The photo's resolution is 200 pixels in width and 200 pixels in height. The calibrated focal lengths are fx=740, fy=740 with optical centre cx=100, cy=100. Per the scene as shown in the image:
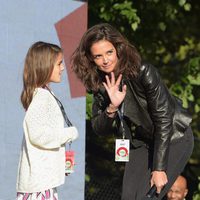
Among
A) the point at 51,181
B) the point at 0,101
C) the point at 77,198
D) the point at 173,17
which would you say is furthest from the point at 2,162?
the point at 173,17

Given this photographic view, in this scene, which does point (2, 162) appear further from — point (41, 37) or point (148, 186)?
point (148, 186)

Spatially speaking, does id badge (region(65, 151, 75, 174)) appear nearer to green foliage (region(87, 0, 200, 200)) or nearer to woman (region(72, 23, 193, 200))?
woman (region(72, 23, 193, 200))

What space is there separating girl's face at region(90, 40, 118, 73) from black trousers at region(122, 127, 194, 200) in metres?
0.64

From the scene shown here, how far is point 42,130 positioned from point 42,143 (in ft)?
0.25

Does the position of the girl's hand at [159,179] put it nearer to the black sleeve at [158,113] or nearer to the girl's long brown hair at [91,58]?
the black sleeve at [158,113]

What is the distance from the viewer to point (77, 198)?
641 cm

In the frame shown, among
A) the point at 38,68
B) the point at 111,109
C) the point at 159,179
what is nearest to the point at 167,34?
the point at 111,109

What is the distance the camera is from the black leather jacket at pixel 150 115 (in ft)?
15.0

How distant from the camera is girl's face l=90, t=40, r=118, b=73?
14.9 feet

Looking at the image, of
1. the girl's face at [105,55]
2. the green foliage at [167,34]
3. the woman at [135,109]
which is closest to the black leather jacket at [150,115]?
the woman at [135,109]

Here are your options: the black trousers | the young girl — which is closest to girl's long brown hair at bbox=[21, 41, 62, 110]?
the young girl

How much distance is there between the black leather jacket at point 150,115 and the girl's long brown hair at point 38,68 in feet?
1.42

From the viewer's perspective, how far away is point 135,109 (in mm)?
4734

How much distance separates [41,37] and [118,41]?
5.30 feet
